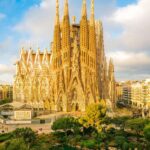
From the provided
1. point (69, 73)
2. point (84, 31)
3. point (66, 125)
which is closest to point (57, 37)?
point (84, 31)

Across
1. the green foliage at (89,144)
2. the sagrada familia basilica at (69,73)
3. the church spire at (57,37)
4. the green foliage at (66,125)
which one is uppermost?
the church spire at (57,37)

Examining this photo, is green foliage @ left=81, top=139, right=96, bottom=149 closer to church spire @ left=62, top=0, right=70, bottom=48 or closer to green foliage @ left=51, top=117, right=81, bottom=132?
green foliage @ left=51, top=117, right=81, bottom=132

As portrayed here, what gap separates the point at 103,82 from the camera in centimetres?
6888

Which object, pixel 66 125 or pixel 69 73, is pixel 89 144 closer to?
pixel 66 125

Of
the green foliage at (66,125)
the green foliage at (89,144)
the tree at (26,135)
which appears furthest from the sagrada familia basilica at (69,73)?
the tree at (26,135)

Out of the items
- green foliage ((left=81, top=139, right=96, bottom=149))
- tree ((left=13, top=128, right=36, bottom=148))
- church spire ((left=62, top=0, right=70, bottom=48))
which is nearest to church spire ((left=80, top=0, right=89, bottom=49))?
church spire ((left=62, top=0, right=70, bottom=48))

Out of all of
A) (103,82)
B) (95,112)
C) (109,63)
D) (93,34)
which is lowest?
(95,112)

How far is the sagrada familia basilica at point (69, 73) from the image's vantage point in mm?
62875

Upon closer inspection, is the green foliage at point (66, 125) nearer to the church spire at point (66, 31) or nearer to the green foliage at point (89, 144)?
the green foliage at point (89, 144)

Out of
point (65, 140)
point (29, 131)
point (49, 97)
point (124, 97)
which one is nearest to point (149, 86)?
point (49, 97)

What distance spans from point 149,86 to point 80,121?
3823 cm

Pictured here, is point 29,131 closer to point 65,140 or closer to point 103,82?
point 65,140

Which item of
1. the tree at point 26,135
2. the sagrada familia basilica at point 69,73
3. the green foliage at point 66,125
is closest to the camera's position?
the tree at point 26,135

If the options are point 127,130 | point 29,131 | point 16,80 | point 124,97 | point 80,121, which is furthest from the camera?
point 124,97
